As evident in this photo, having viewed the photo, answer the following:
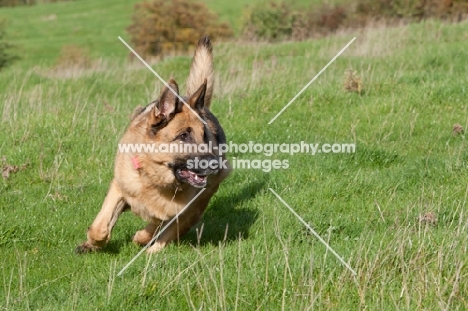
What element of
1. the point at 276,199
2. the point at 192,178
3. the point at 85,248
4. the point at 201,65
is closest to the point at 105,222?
the point at 85,248

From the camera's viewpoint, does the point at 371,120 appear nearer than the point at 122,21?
Yes

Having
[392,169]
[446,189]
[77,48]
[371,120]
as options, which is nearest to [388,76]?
[371,120]

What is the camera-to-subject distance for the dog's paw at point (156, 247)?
548 cm

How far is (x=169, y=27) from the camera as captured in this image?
112ft

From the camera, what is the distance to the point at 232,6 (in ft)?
158

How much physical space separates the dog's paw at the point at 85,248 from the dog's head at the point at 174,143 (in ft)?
2.78

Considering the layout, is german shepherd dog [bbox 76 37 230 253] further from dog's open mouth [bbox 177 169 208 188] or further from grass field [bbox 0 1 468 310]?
grass field [bbox 0 1 468 310]

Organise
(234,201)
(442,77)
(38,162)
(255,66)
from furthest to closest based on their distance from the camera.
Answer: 1. (255,66)
2. (442,77)
3. (38,162)
4. (234,201)

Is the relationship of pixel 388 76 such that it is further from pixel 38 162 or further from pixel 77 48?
pixel 77 48

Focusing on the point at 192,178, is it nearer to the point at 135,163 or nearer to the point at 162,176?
the point at 162,176

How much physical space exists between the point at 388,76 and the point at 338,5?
2009 centimetres

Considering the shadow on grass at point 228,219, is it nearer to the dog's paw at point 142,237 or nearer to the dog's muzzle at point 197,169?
the dog's paw at point 142,237

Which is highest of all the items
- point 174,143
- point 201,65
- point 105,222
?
point 201,65

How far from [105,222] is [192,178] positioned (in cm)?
91
